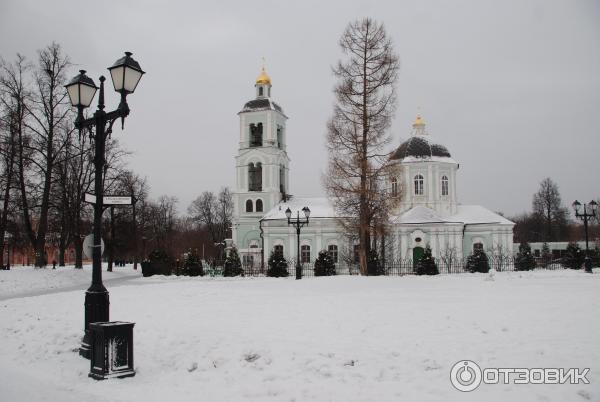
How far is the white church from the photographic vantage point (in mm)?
41531

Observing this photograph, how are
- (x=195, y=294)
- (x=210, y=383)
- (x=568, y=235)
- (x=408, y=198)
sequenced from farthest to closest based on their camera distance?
(x=568, y=235)
(x=408, y=198)
(x=195, y=294)
(x=210, y=383)

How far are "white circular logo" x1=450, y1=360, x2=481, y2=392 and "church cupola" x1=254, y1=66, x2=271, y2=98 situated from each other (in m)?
43.7

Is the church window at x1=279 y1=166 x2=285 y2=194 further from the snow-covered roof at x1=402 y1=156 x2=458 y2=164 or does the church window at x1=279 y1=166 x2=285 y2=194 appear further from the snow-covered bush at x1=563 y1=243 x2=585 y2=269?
the snow-covered bush at x1=563 y1=243 x2=585 y2=269

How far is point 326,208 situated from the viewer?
4675cm

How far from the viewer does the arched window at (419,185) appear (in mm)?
45719

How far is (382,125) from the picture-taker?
2450 cm

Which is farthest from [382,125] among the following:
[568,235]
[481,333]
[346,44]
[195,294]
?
[568,235]

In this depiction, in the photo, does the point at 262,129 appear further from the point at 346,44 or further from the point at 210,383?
the point at 210,383

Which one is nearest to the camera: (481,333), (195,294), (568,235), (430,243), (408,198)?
(481,333)

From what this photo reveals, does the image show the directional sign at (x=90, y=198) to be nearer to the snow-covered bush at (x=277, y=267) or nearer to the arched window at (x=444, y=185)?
the snow-covered bush at (x=277, y=267)

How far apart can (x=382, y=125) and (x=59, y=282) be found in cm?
1751

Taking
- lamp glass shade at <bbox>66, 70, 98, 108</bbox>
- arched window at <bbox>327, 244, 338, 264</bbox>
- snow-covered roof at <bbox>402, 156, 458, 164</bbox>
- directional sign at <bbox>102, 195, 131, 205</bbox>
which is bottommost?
arched window at <bbox>327, 244, 338, 264</bbox>

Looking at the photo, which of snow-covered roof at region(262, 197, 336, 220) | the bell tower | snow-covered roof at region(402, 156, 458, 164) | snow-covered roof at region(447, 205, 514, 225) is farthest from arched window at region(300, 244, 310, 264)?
snow-covered roof at region(447, 205, 514, 225)

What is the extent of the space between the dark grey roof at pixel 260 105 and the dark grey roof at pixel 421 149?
12055mm
